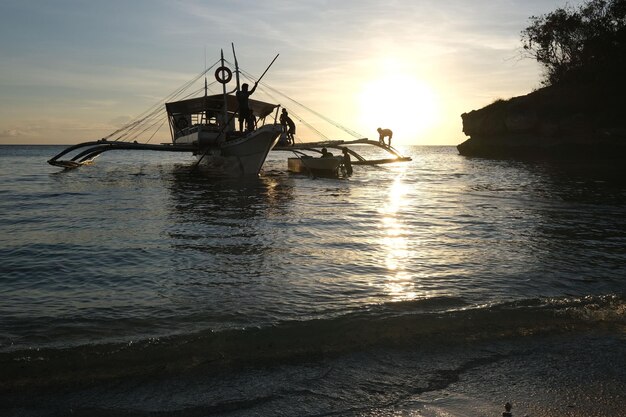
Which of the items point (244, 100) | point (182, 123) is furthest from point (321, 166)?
point (182, 123)

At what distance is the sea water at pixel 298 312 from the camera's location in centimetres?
418

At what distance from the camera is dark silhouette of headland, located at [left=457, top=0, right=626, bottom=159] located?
56.0 m

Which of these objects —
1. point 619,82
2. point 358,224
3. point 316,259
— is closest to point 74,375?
point 316,259

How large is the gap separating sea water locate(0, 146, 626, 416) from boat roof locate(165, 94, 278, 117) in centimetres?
2630

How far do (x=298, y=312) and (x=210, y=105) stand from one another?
122ft

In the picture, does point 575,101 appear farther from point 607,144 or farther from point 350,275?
point 350,275

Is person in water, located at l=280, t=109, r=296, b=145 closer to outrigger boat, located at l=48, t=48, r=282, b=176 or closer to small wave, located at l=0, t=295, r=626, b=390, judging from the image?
outrigger boat, located at l=48, t=48, r=282, b=176

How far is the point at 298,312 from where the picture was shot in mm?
6410

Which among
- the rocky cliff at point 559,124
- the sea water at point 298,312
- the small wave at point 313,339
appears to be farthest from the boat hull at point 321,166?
the rocky cliff at point 559,124

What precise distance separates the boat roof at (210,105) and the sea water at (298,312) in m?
26.3

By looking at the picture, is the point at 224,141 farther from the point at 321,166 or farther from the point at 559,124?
the point at 559,124

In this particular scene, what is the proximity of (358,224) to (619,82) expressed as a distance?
57215 millimetres

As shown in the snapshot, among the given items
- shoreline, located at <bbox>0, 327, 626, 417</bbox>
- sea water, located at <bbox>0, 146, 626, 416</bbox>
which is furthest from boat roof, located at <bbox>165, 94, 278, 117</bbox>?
shoreline, located at <bbox>0, 327, 626, 417</bbox>

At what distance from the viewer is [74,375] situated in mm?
4570
